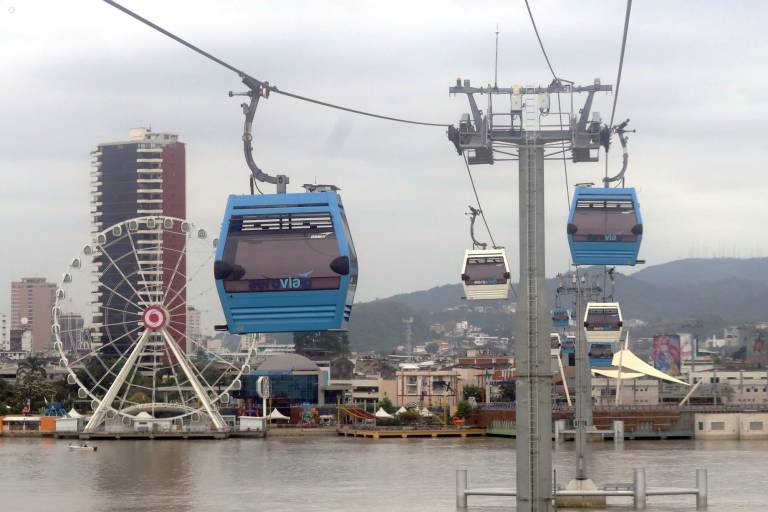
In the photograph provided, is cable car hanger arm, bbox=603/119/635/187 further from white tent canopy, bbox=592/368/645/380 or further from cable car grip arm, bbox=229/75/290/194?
white tent canopy, bbox=592/368/645/380

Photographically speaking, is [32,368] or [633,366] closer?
[633,366]

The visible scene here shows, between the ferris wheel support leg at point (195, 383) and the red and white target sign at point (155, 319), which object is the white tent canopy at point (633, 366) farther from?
the red and white target sign at point (155, 319)

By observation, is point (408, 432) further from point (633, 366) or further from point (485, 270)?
point (485, 270)

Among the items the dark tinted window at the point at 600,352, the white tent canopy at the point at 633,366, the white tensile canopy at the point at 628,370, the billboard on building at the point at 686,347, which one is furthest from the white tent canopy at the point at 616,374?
the billboard on building at the point at 686,347

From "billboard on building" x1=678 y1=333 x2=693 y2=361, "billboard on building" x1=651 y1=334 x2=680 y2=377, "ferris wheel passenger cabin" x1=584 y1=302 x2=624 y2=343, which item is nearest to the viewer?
"ferris wheel passenger cabin" x1=584 y1=302 x2=624 y2=343

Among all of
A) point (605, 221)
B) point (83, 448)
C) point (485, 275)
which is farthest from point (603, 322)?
point (83, 448)

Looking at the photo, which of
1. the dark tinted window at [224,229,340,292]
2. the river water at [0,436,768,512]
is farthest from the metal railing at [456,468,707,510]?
the dark tinted window at [224,229,340,292]
